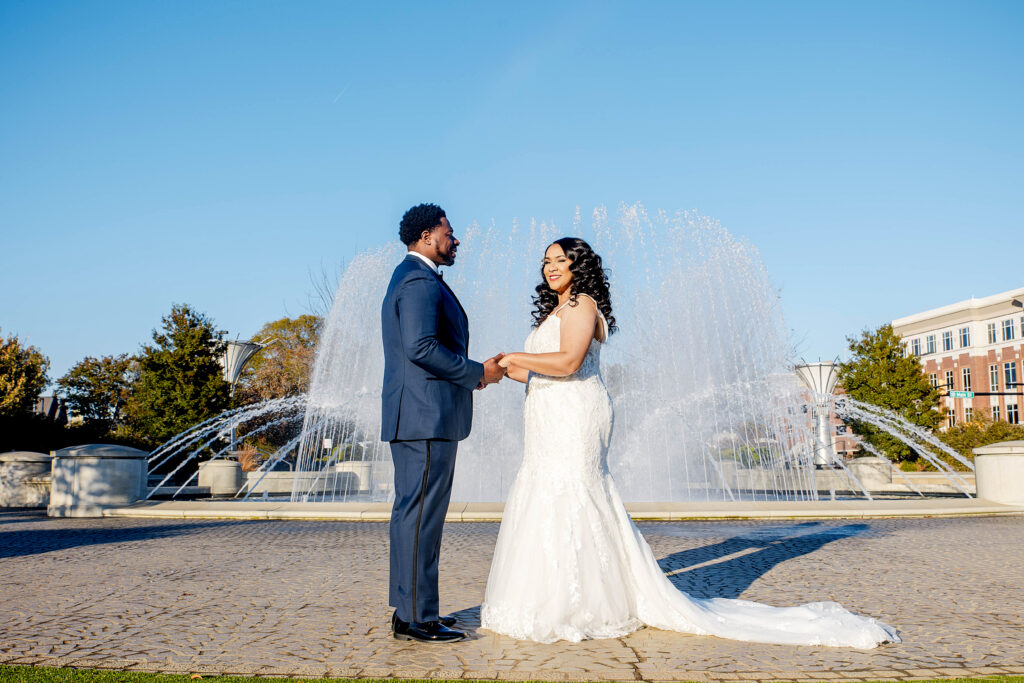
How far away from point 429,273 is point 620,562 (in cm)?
199

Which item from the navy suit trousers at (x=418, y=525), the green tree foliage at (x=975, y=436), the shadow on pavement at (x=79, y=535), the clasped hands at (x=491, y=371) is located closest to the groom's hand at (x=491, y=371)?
the clasped hands at (x=491, y=371)

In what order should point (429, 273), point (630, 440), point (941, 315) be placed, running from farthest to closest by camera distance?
point (941, 315)
point (630, 440)
point (429, 273)

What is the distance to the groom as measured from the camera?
4344mm

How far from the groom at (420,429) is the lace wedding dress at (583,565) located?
0.49 meters

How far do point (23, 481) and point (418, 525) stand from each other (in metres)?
15.6

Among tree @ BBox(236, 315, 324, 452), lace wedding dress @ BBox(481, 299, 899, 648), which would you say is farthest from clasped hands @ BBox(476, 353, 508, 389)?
tree @ BBox(236, 315, 324, 452)

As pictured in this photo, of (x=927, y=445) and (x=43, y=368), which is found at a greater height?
(x=43, y=368)

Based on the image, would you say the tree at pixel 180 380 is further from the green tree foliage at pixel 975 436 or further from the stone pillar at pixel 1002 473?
the green tree foliage at pixel 975 436

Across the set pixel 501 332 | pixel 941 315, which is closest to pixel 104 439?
pixel 501 332

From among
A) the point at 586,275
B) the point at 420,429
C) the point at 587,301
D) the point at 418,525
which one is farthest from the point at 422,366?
the point at 586,275

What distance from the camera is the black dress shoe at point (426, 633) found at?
432 centimetres

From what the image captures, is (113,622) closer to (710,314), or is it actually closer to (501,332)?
(501,332)

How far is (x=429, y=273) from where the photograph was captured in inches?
179

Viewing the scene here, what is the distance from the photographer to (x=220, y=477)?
2031cm
